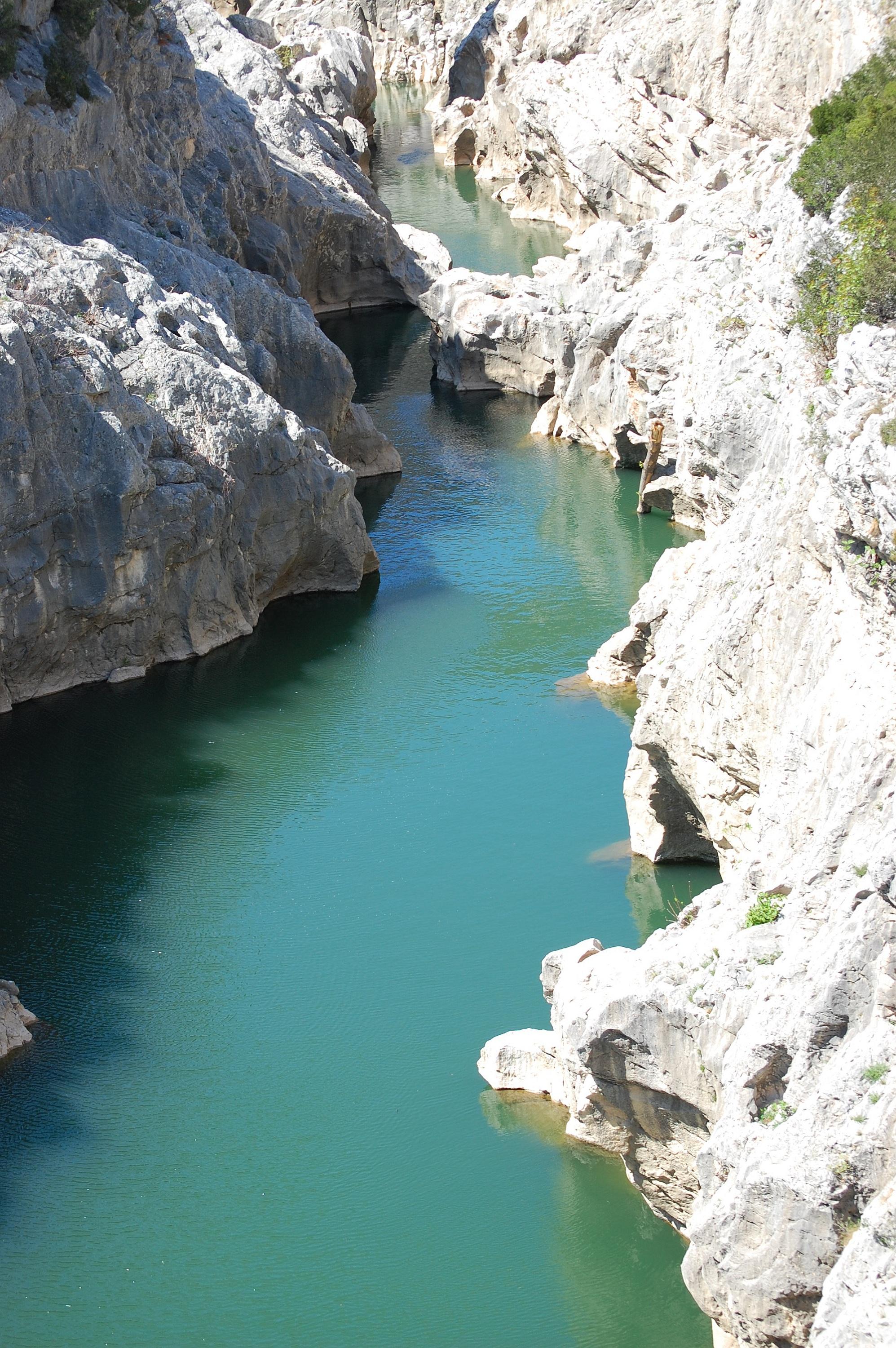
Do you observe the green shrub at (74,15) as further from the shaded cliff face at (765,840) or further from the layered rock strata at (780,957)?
the layered rock strata at (780,957)

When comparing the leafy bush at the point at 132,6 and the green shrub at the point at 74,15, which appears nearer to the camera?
the green shrub at the point at 74,15


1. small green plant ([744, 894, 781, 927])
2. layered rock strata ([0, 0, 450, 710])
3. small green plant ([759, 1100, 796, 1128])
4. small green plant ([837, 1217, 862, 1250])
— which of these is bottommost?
small green plant ([837, 1217, 862, 1250])

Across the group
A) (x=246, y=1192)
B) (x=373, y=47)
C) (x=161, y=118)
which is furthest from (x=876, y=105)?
(x=373, y=47)

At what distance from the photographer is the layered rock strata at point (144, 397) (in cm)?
2862

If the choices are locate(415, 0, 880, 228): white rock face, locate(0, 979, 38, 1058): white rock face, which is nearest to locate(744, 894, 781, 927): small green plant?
locate(0, 979, 38, 1058): white rock face

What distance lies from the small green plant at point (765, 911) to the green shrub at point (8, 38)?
2713 cm

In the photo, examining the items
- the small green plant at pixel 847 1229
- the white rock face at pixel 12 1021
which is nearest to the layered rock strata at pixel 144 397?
the white rock face at pixel 12 1021

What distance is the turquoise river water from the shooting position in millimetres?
16625

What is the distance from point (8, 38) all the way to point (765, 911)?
92.9 feet

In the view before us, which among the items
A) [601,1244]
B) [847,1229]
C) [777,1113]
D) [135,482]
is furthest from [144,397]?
[847,1229]

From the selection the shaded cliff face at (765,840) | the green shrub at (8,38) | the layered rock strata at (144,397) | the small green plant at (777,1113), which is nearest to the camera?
the shaded cliff face at (765,840)

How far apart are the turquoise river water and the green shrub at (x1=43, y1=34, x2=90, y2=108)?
13105 mm

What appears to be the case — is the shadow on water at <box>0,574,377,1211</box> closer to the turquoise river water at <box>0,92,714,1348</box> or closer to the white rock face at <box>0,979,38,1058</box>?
the turquoise river water at <box>0,92,714,1348</box>

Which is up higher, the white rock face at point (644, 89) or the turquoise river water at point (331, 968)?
the white rock face at point (644, 89)
